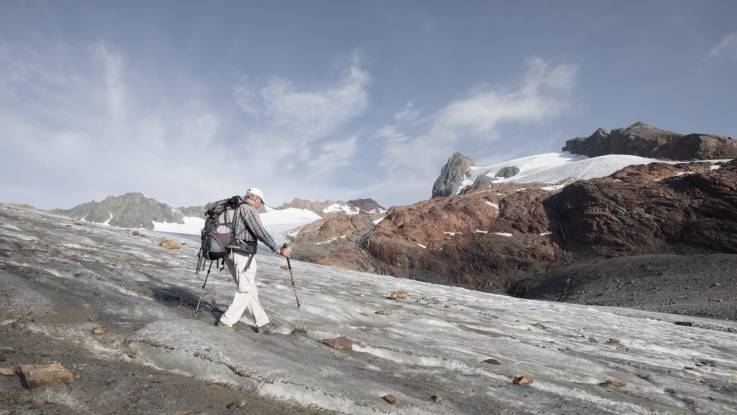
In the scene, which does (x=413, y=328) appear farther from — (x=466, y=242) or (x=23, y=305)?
(x=466, y=242)

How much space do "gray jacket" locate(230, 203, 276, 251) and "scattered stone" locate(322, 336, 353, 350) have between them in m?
1.96

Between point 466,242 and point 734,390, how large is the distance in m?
63.5

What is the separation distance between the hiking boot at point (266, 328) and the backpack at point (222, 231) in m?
1.41

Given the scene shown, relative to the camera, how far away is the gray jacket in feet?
24.6

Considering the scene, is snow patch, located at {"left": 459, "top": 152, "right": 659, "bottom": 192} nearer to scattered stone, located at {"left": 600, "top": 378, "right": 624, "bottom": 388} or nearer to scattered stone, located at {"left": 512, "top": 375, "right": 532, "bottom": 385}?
scattered stone, located at {"left": 600, "top": 378, "right": 624, "bottom": 388}

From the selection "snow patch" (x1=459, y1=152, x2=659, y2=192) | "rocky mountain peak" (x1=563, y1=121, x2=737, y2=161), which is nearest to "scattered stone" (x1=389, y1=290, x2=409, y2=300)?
"snow patch" (x1=459, y1=152, x2=659, y2=192)

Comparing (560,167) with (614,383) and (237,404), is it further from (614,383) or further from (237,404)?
(237,404)

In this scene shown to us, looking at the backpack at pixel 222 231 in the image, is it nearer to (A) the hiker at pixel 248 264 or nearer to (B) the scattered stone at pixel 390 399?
(A) the hiker at pixel 248 264

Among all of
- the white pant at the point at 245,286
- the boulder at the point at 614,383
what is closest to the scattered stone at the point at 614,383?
the boulder at the point at 614,383

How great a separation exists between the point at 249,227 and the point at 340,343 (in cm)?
268

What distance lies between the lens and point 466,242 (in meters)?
69.9

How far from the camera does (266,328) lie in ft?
25.0

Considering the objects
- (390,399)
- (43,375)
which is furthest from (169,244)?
(390,399)

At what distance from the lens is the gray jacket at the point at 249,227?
7496 mm
